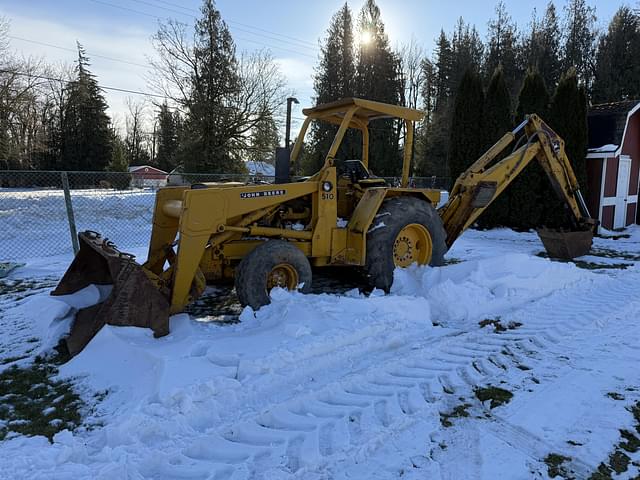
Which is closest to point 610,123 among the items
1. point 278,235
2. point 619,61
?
point 278,235

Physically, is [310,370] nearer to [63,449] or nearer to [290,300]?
[290,300]

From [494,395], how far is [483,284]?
2.74 meters

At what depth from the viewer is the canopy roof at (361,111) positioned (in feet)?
19.3

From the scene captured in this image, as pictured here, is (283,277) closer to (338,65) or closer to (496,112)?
(496,112)

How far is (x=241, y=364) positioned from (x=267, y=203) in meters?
2.16

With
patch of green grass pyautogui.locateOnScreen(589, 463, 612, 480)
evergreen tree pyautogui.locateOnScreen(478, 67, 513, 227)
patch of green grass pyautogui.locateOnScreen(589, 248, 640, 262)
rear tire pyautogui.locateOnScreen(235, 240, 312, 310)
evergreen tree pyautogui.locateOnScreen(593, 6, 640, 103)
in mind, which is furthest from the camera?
evergreen tree pyautogui.locateOnScreen(593, 6, 640, 103)

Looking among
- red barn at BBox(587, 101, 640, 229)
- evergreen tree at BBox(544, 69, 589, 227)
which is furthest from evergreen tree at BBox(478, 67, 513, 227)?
red barn at BBox(587, 101, 640, 229)

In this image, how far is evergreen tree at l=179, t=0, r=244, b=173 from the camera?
90.1 ft

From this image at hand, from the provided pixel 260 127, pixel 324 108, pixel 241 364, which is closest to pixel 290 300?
pixel 241 364

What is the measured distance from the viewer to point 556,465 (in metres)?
2.71

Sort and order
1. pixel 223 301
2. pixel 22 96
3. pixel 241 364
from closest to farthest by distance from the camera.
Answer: pixel 241 364 < pixel 223 301 < pixel 22 96

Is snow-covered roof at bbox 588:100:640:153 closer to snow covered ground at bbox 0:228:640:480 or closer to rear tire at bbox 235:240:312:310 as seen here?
snow covered ground at bbox 0:228:640:480

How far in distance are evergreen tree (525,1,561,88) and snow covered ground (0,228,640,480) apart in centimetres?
3521

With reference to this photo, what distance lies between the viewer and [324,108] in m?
6.39
